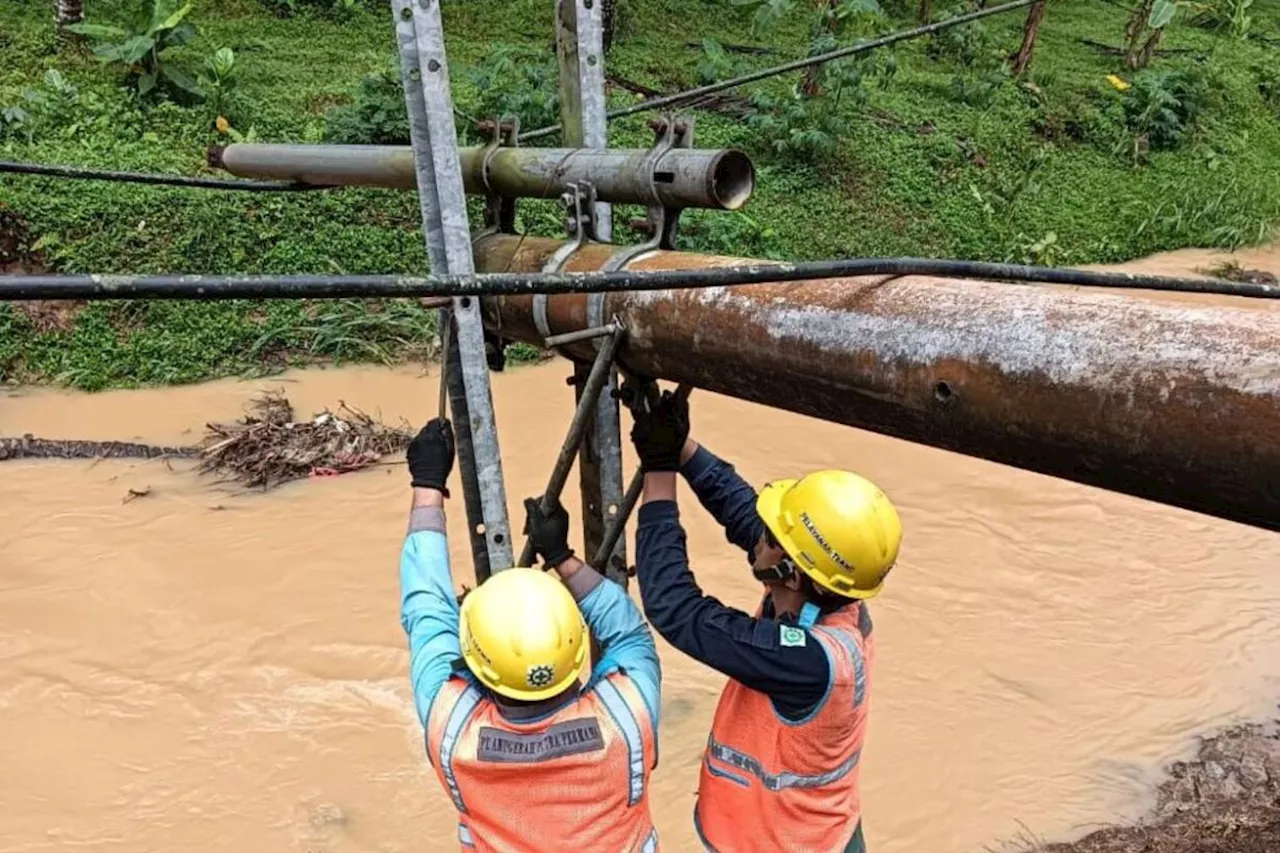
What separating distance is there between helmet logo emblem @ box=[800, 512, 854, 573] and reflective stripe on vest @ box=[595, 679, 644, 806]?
0.51 metres

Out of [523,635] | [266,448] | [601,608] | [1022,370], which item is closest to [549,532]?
[601,608]

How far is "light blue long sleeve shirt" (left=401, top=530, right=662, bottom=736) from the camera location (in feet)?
7.43

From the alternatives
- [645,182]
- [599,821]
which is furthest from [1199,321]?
[599,821]

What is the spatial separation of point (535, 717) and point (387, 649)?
3842mm

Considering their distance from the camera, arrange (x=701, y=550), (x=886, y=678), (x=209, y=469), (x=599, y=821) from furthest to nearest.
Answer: (x=209, y=469) → (x=701, y=550) → (x=886, y=678) → (x=599, y=821)

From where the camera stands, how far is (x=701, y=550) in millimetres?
6605

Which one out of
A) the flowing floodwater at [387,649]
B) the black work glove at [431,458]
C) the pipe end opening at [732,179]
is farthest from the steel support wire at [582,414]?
the flowing floodwater at [387,649]

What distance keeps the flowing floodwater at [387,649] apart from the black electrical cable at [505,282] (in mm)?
3460

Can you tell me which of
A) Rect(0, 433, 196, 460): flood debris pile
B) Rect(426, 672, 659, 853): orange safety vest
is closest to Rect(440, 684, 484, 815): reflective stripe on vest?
Rect(426, 672, 659, 853): orange safety vest

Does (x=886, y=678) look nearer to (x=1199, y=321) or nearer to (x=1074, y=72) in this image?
(x=1199, y=321)

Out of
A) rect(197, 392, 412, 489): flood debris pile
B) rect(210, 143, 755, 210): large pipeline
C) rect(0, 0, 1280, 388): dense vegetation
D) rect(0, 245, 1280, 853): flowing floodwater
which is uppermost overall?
rect(210, 143, 755, 210): large pipeline

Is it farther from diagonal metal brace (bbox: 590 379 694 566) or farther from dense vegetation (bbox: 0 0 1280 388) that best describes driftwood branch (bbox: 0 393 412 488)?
diagonal metal brace (bbox: 590 379 694 566)

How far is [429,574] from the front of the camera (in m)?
2.33

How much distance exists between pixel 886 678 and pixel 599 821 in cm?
374
